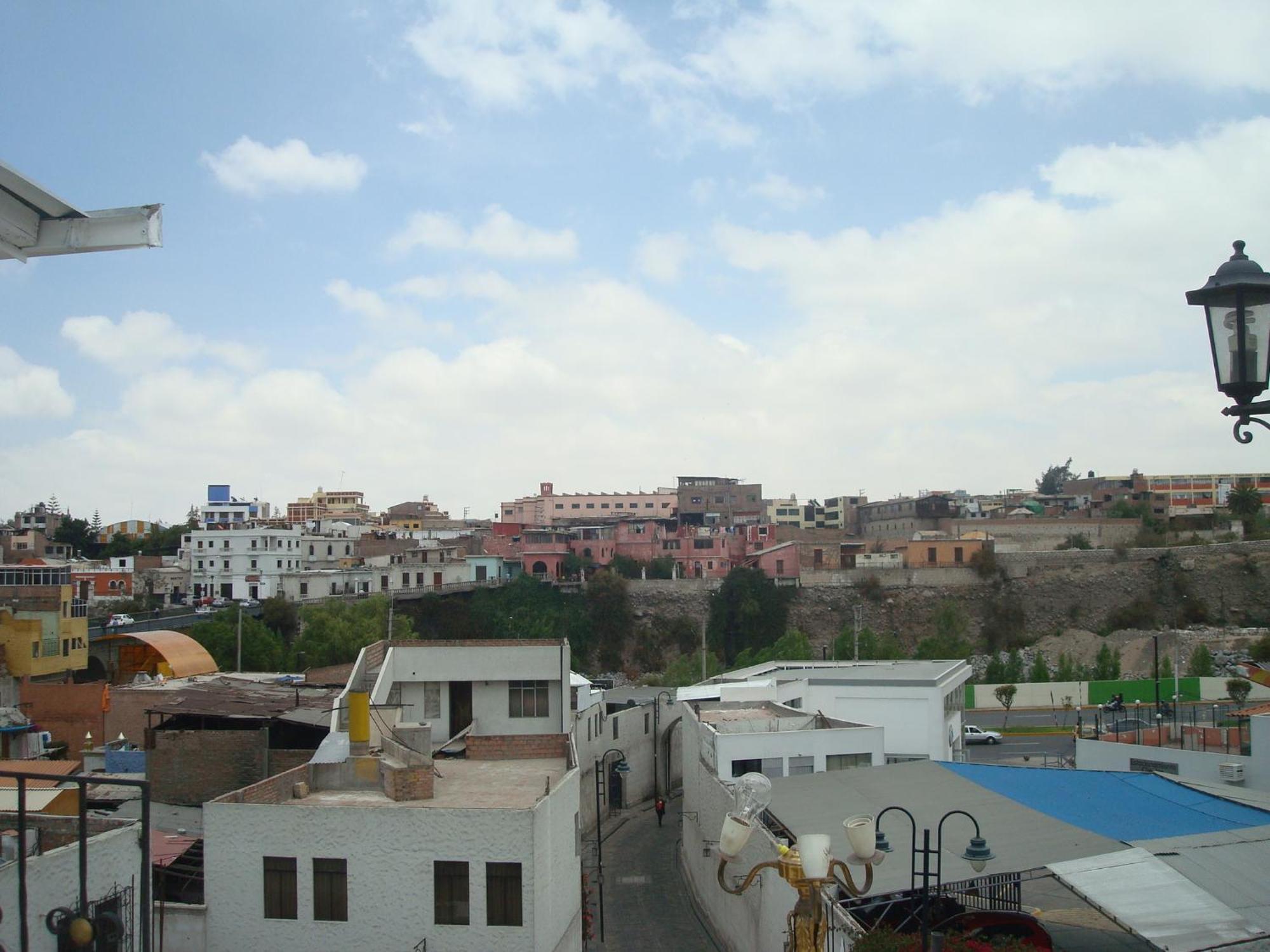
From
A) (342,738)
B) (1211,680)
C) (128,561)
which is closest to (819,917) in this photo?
(342,738)

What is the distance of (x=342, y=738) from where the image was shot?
492 inches

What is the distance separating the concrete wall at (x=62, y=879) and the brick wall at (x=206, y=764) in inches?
274

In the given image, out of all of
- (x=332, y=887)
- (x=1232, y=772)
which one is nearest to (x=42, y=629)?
(x=332, y=887)

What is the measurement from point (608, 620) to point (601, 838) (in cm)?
→ 2816

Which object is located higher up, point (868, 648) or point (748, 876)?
point (748, 876)

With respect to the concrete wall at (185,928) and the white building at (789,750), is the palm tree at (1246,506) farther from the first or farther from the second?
the concrete wall at (185,928)

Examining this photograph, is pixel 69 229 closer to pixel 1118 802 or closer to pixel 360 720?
pixel 360 720

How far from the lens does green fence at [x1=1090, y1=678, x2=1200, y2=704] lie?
103 ft

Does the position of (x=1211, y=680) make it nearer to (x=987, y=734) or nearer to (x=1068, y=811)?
(x=987, y=734)

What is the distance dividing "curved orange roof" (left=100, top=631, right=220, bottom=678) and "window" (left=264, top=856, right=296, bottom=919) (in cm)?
1787

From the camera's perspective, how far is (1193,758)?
14.0 meters

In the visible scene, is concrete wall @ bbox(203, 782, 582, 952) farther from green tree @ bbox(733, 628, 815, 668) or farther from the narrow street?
green tree @ bbox(733, 628, 815, 668)

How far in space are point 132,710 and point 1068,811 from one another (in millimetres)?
15381

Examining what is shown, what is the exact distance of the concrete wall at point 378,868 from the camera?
8.85 meters
